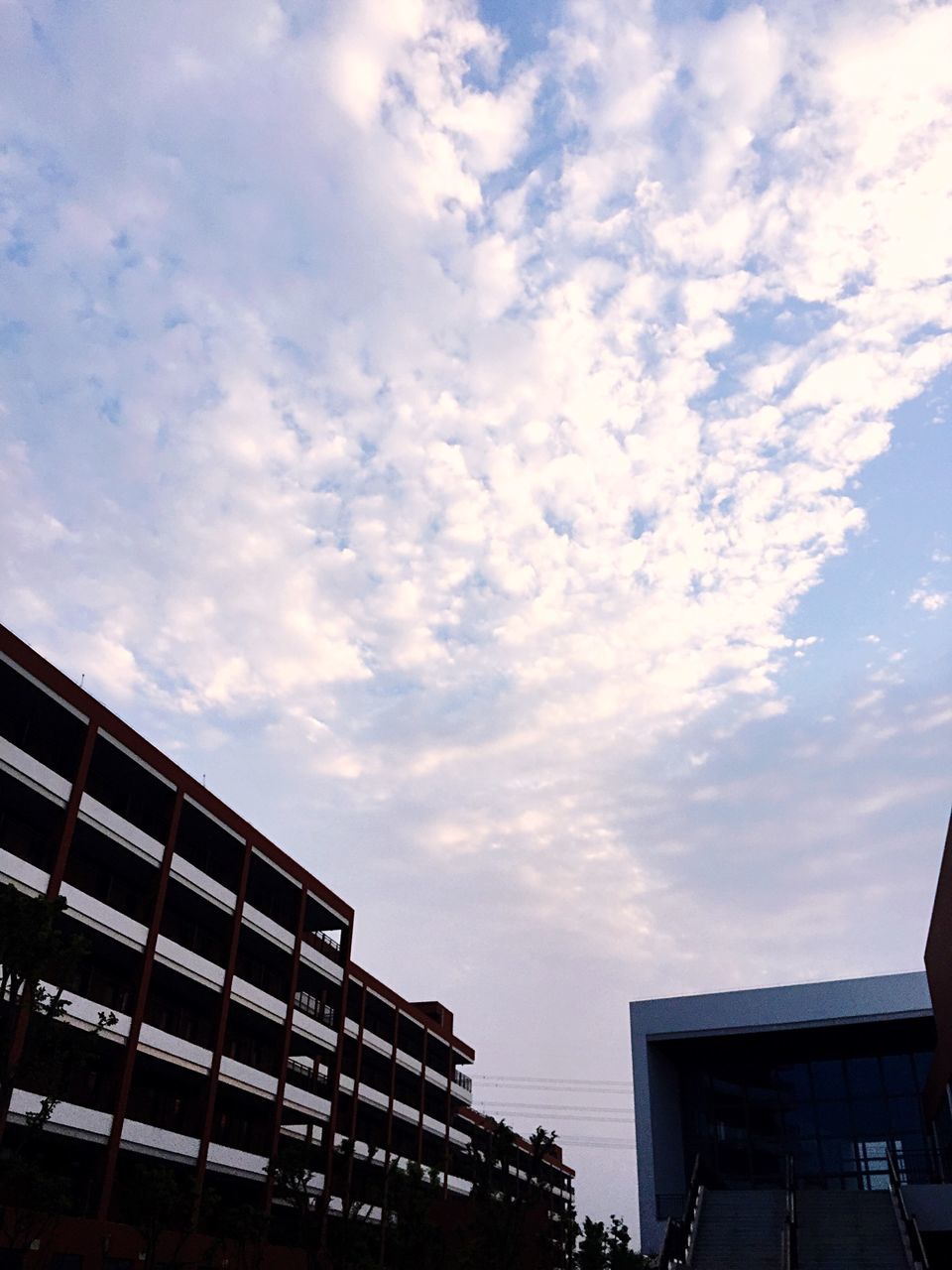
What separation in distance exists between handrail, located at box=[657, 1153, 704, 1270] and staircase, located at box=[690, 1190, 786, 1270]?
0.23m

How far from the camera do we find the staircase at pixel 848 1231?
3123 cm

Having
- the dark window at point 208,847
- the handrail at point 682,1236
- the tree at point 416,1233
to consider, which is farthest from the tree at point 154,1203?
the handrail at point 682,1236

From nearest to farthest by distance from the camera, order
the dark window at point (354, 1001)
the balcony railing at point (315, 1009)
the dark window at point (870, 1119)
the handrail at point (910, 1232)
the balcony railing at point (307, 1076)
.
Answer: the handrail at point (910, 1232), the dark window at point (870, 1119), the balcony railing at point (315, 1009), the balcony railing at point (307, 1076), the dark window at point (354, 1001)

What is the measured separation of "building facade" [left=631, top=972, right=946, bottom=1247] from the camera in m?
42.4

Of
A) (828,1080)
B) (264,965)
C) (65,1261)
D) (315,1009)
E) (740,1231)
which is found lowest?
(65,1261)

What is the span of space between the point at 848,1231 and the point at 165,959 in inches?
957

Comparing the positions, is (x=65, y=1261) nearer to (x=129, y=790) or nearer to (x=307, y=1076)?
(x=129, y=790)

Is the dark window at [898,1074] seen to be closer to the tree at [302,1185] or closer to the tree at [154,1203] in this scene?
the tree at [302,1185]

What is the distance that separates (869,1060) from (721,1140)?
24.9 ft

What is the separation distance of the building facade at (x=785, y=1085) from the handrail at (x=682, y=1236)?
3682 millimetres

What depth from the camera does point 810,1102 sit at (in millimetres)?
45969

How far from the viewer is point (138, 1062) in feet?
116

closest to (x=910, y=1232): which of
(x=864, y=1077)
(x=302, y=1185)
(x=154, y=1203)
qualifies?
(x=864, y=1077)

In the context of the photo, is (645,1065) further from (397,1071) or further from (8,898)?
(8,898)
